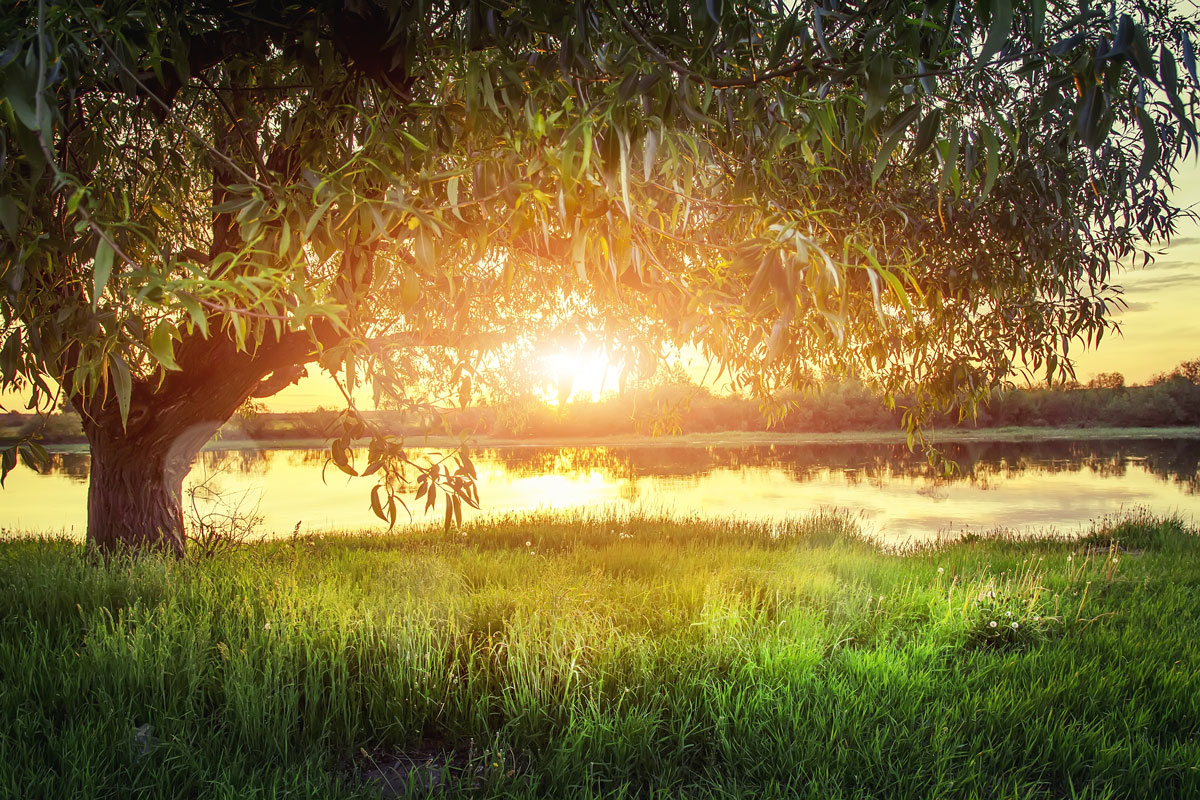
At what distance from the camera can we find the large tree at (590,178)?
1.37m

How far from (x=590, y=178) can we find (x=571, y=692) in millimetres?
2532

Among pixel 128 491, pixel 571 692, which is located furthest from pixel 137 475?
pixel 571 692

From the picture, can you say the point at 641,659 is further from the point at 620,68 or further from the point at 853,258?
the point at 620,68

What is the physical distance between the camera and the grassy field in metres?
2.72

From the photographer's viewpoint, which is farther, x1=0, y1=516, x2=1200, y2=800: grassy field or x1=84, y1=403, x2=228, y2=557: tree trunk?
x1=84, y1=403, x2=228, y2=557: tree trunk

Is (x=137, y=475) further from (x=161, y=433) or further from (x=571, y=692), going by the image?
(x=571, y=692)

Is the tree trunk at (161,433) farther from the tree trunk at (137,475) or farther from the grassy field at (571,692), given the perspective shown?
the grassy field at (571,692)

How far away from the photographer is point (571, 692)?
3258mm

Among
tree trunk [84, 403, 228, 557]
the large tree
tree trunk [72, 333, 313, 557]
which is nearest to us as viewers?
the large tree

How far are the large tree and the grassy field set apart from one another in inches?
49.6

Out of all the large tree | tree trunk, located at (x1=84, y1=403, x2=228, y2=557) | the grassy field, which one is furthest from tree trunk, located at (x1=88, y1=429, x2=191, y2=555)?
the grassy field

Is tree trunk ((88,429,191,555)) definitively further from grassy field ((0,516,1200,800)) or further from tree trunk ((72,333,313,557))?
grassy field ((0,516,1200,800))

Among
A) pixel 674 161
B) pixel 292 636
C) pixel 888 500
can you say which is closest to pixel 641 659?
pixel 292 636

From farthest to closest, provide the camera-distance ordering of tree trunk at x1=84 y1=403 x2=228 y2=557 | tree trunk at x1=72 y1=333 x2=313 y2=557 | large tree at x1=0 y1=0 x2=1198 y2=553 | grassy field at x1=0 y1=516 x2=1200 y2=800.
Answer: tree trunk at x1=84 y1=403 x2=228 y2=557 < tree trunk at x1=72 y1=333 x2=313 y2=557 < grassy field at x1=0 y1=516 x2=1200 y2=800 < large tree at x1=0 y1=0 x2=1198 y2=553
